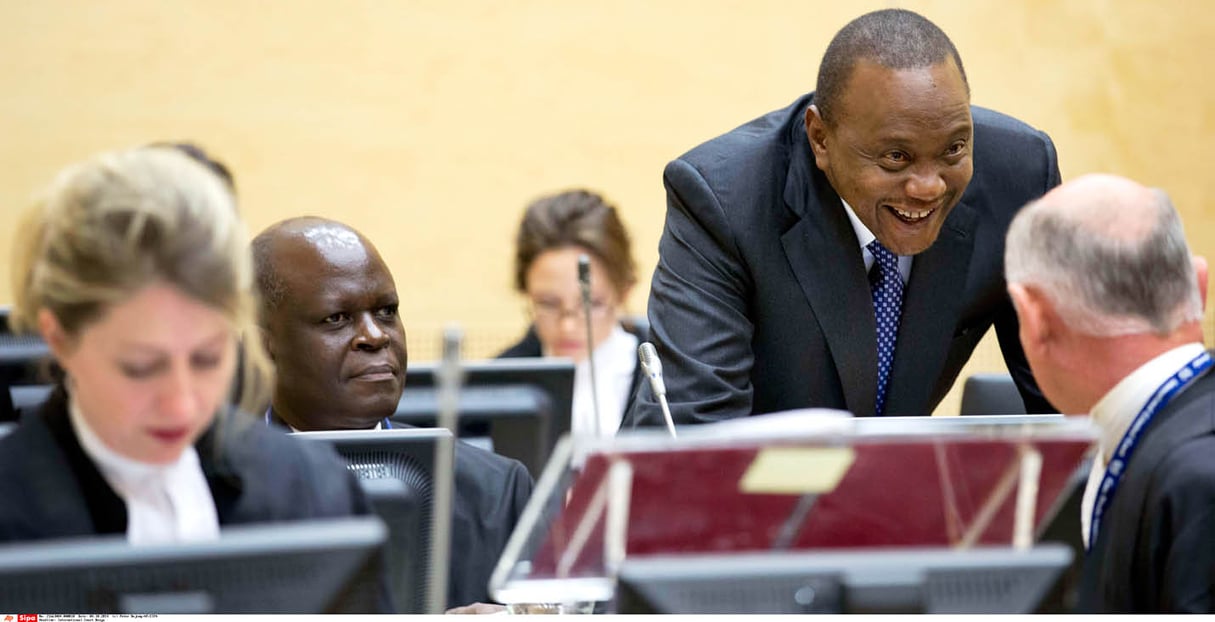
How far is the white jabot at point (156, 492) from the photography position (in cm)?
137

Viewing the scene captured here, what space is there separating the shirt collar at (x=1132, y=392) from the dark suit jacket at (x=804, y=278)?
80cm

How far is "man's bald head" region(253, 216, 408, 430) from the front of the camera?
2.34 m

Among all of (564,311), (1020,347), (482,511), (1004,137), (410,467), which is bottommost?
(564,311)

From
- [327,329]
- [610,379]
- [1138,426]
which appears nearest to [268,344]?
[327,329]

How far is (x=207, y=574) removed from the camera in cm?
106

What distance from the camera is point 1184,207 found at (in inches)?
226

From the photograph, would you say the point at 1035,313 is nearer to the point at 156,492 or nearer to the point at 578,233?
the point at 156,492

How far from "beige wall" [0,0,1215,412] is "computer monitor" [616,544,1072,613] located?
4.24m

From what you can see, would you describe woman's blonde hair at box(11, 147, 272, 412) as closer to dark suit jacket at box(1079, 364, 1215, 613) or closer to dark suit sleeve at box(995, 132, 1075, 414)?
dark suit jacket at box(1079, 364, 1215, 613)

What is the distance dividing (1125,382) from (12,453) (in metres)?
1.11

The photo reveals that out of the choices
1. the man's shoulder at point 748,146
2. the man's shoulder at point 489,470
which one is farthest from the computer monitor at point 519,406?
the man's shoulder at point 748,146

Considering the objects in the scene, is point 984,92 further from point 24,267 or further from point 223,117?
point 24,267

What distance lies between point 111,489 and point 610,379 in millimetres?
2425

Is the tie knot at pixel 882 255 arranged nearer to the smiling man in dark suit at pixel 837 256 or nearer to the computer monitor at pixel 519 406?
the smiling man in dark suit at pixel 837 256
